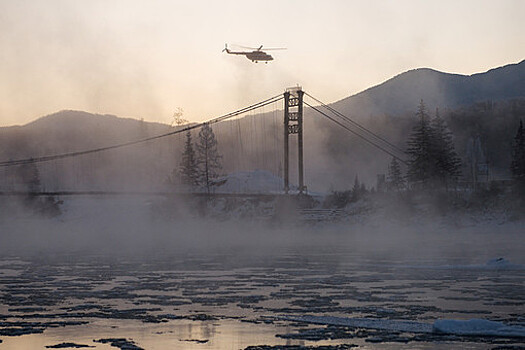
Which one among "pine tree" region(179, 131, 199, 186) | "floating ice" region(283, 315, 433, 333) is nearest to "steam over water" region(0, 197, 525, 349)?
"floating ice" region(283, 315, 433, 333)

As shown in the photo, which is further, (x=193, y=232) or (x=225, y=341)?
(x=193, y=232)

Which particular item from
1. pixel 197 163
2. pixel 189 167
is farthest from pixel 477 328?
pixel 189 167

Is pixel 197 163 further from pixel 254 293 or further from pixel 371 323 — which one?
pixel 371 323

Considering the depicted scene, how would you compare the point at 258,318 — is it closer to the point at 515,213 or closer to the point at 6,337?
the point at 6,337

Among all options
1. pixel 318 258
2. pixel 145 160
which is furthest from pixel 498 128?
pixel 318 258

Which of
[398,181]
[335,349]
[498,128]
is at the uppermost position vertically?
[498,128]

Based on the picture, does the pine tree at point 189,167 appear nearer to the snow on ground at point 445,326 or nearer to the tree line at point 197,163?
the tree line at point 197,163
